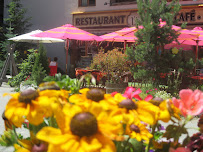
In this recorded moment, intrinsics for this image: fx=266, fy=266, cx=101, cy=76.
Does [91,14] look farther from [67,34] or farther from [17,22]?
[67,34]

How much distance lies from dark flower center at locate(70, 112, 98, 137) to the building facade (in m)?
16.2

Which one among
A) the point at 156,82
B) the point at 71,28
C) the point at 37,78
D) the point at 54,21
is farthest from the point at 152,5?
the point at 54,21

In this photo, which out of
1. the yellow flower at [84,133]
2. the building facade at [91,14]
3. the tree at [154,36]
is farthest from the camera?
the building facade at [91,14]

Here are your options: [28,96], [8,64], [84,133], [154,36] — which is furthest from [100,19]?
[84,133]

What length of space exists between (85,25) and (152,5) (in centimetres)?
1033

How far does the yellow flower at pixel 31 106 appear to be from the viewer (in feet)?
2.01

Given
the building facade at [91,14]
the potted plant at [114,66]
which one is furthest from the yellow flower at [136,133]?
the building facade at [91,14]

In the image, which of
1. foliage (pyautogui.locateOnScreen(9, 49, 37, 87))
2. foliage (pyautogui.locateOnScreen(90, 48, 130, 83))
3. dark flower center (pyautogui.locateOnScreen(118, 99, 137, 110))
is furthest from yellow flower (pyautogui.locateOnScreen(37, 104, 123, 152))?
foliage (pyautogui.locateOnScreen(9, 49, 37, 87))

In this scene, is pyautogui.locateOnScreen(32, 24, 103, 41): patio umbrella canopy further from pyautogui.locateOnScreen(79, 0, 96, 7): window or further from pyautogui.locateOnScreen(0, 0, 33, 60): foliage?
pyautogui.locateOnScreen(0, 0, 33, 60): foliage

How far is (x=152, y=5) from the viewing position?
882cm

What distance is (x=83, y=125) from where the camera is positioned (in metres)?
0.50

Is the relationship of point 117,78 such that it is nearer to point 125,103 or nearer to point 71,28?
point 71,28

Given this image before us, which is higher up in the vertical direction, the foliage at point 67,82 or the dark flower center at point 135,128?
the foliage at point 67,82

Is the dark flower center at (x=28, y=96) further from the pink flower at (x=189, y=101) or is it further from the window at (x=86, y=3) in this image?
the window at (x=86, y=3)
